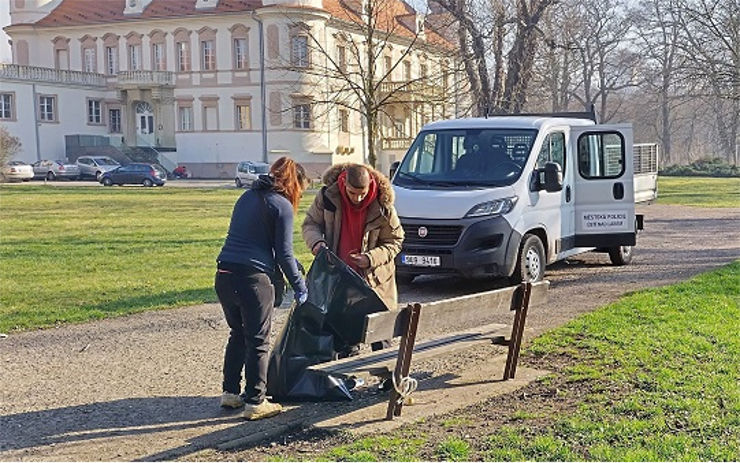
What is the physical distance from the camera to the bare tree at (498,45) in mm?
27891

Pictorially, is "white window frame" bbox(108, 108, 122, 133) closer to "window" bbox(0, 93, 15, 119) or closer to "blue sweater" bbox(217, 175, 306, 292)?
"window" bbox(0, 93, 15, 119)

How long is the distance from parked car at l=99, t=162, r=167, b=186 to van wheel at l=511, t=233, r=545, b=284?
3929 cm

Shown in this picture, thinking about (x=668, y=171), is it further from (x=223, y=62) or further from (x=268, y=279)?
(x=268, y=279)

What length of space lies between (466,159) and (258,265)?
6.69 m

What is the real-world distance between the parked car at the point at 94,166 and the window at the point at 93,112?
875 cm

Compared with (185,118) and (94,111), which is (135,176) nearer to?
(185,118)

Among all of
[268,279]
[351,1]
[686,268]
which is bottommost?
[686,268]

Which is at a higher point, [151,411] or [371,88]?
[371,88]

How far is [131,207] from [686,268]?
2074 centimetres

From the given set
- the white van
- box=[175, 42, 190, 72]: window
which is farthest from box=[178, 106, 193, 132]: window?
the white van

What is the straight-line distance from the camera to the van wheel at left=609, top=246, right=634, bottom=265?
14.1 metres

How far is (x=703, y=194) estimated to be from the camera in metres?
37.5

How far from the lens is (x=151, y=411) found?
6422 mm

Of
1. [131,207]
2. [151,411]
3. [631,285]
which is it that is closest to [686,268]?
[631,285]
